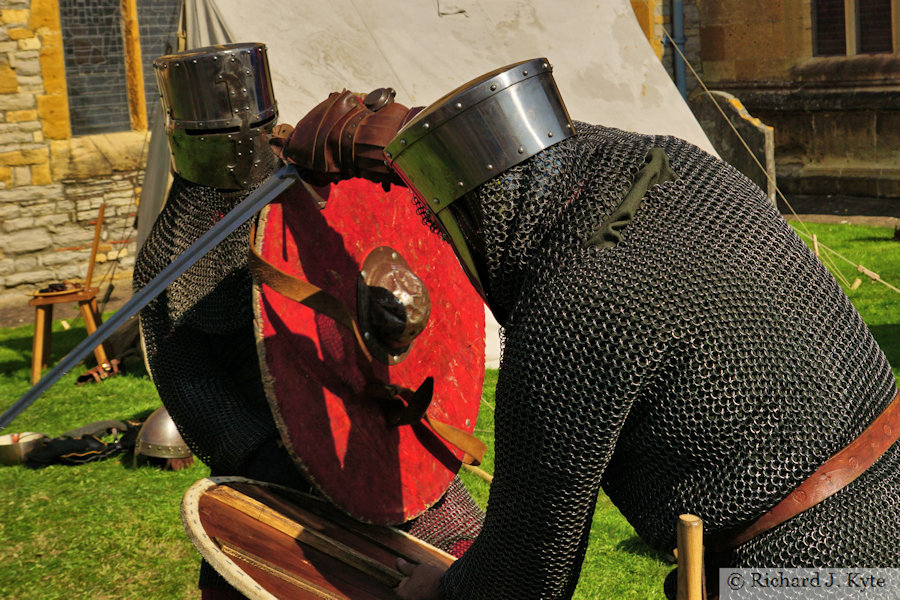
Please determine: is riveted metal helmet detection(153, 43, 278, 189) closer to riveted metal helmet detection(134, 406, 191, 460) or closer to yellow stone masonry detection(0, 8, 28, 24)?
riveted metal helmet detection(134, 406, 191, 460)

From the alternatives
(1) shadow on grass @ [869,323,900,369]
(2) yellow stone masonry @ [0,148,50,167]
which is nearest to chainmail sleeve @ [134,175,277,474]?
(1) shadow on grass @ [869,323,900,369]

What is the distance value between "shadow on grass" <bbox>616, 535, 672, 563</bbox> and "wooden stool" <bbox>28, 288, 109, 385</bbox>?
405 cm

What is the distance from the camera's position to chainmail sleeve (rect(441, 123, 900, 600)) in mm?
1523

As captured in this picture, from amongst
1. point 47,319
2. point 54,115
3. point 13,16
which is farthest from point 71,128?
point 47,319

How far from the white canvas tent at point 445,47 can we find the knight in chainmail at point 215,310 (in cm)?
281

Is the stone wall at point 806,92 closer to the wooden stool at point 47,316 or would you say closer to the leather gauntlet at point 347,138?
the wooden stool at point 47,316

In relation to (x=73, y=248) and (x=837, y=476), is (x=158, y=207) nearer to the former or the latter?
(x=73, y=248)

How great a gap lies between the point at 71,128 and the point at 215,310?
7703 millimetres

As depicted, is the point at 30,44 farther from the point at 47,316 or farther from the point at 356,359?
the point at 356,359

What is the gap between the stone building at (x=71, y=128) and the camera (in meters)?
8.89

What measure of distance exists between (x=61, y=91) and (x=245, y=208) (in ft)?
24.9

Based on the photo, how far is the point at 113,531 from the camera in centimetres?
423

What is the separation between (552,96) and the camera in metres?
1.70

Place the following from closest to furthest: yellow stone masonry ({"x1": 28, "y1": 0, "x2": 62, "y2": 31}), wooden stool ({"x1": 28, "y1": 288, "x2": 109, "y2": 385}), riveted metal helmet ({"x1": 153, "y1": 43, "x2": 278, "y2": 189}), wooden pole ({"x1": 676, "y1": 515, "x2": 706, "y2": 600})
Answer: wooden pole ({"x1": 676, "y1": 515, "x2": 706, "y2": 600}), riveted metal helmet ({"x1": 153, "y1": 43, "x2": 278, "y2": 189}), wooden stool ({"x1": 28, "y1": 288, "x2": 109, "y2": 385}), yellow stone masonry ({"x1": 28, "y1": 0, "x2": 62, "y2": 31})
